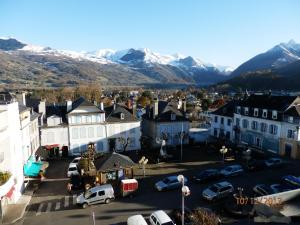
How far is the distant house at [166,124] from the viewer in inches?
1844

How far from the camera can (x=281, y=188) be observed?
89.3 feet

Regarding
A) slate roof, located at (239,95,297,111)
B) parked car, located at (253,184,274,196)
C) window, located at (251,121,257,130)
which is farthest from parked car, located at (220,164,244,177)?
window, located at (251,121,257,130)

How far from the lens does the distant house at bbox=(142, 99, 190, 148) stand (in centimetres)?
4684

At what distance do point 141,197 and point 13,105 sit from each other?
1452 centimetres

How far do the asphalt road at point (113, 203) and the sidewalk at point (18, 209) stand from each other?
18.5 inches

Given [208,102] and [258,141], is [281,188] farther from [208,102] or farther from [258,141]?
[208,102]

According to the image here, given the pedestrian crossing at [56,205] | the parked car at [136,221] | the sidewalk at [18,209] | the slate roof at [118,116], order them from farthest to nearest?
1. the slate roof at [118,116]
2. the pedestrian crossing at [56,205]
3. the sidewalk at [18,209]
4. the parked car at [136,221]

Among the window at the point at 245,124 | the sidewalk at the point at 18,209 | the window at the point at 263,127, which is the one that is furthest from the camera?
the window at the point at 245,124

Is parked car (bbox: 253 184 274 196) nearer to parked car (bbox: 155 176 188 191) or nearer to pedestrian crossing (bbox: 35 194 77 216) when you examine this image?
parked car (bbox: 155 176 188 191)

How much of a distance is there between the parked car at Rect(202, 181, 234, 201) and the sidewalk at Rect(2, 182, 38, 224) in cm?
1566

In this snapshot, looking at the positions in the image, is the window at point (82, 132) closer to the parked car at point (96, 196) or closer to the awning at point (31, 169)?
the awning at point (31, 169)

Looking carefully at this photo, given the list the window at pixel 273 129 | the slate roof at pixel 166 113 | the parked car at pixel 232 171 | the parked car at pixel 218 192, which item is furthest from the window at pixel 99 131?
the window at pixel 273 129

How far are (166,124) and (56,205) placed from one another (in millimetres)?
23422

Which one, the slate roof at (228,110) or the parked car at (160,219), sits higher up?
the slate roof at (228,110)
